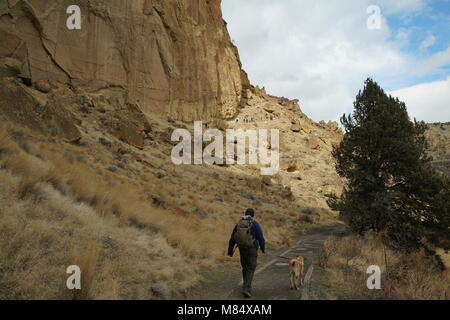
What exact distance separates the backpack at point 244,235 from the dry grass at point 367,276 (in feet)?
6.98

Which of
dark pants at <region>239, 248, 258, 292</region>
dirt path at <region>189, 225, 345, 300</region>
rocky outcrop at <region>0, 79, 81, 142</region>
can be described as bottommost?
dirt path at <region>189, 225, 345, 300</region>

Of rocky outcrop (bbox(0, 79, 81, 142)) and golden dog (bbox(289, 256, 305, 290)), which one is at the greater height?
rocky outcrop (bbox(0, 79, 81, 142))

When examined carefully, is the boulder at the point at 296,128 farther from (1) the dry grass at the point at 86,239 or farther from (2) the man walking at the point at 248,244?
(2) the man walking at the point at 248,244

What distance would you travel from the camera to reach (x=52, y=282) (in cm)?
475

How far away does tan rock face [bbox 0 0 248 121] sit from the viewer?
111ft

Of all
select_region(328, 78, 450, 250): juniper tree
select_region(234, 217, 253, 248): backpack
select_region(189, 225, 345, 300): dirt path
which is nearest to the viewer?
select_region(234, 217, 253, 248): backpack

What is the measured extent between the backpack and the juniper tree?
10062 mm

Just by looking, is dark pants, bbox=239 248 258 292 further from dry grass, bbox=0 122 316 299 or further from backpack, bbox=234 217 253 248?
dry grass, bbox=0 122 316 299

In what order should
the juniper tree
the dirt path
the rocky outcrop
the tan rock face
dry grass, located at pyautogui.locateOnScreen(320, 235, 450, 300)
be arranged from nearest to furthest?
dry grass, located at pyautogui.locateOnScreen(320, 235, 450, 300) < the dirt path < the juniper tree < the rocky outcrop < the tan rock face

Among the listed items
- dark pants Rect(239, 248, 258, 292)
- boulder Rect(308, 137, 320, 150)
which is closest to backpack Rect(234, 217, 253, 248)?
dark pants Rect(239, 248, 258, 292)

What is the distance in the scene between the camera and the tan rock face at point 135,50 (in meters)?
33.9

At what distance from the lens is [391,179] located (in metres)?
→ 15.6

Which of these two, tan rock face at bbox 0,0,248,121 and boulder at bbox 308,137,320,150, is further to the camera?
boulder at bbox 308,137,320,150
